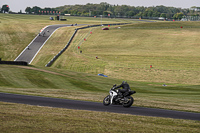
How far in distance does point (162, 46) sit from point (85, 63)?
112 feet

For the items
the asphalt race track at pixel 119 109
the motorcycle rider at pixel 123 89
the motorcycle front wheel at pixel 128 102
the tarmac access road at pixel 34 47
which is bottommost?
the tarmac access road at pixel 34 47

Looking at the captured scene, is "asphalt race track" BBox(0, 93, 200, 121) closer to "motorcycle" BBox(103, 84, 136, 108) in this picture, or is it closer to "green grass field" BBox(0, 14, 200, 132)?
"motorcycle" BBox(103, 84, 136, 108)

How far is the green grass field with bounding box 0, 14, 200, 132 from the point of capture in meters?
15.8

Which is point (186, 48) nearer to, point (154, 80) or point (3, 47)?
point (154, 80)

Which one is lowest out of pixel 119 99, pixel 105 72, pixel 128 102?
pixel 105 72

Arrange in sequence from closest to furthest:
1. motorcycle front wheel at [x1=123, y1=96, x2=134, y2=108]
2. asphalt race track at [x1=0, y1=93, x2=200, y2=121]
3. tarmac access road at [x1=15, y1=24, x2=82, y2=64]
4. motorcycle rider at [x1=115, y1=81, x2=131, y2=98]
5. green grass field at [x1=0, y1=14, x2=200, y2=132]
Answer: green grass field at [x1=0, y1=14, x2=200, y2=132]
asphalt race track at [x1=0, y1=93, x2=200, y2=121]
motorcycle rider at [x1=115, y1=81, x2=131, y2=98]
motorcycle front wheel at [x1=123, y1=96, x2=134, y2=108]
tarmac access road at [x1=15, y1=24, x2=82, y2=64]

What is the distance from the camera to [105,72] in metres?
66.1

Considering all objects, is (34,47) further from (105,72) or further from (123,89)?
Answer: (123,89)

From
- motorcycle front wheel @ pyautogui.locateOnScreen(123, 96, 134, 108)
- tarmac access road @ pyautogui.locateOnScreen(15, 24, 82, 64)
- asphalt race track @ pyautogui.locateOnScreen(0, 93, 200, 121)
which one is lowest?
tarmac access road @ pyautogui.locateOnScreen(15, 24, 82, 64)

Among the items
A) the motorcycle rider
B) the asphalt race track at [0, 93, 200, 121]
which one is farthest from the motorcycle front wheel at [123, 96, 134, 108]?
the motorcycle rider

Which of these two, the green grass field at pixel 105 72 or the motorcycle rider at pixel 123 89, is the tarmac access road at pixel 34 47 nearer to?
the green grass field at pixel 105 72

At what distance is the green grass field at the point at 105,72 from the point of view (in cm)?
1577

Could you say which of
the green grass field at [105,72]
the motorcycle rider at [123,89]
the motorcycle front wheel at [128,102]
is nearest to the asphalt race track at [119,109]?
the motorcycle front wheel at [128,102]

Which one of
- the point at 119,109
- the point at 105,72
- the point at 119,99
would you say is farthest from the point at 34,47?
the point at 119,109
